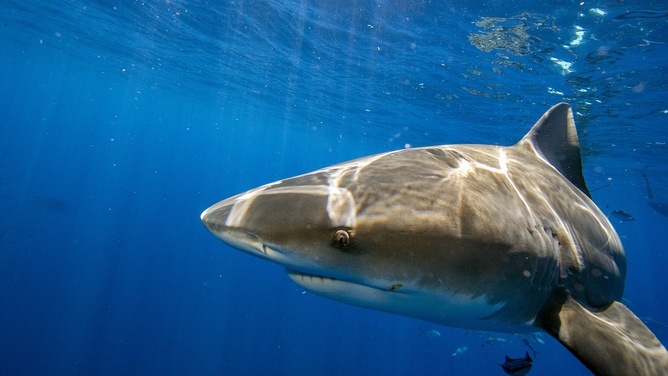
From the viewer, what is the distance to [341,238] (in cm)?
Answer: 146

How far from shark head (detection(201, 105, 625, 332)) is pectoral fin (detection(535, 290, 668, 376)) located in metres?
0.12

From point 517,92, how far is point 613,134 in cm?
598

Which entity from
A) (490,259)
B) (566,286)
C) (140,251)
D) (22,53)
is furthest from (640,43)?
(140,251)

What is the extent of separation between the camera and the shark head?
1511mm

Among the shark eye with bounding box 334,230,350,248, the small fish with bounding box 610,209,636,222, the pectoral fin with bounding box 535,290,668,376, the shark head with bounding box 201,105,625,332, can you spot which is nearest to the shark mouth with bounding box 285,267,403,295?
the shark head with bounding box 201,105,625,332

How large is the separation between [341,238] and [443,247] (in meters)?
0.56

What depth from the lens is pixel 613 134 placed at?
1461cm

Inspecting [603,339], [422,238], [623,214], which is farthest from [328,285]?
[623,214]

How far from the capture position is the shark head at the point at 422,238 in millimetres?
1511

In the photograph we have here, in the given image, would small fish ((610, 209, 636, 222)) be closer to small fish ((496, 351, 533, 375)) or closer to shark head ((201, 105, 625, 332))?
small fish ((496, 351, 533, 375))

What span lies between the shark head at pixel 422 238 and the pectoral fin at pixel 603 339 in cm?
12

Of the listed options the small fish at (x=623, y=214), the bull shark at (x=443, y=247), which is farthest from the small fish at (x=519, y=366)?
the small fish at (x=623, y=214)

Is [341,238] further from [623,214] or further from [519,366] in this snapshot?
[623,214]

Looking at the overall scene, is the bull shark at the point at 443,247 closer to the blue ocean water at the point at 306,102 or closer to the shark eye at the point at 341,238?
the shark eye at the point at 341,238
